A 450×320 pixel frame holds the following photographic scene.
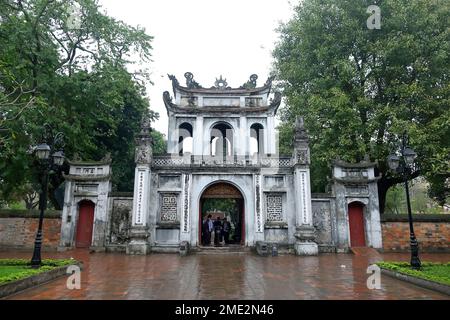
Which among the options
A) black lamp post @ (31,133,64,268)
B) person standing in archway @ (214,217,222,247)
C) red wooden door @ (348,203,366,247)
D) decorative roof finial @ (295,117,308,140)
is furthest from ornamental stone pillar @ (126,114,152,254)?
red wooden door @ (348,203,366,247)

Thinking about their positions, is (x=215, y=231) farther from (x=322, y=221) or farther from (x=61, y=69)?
(x=61, y=69)

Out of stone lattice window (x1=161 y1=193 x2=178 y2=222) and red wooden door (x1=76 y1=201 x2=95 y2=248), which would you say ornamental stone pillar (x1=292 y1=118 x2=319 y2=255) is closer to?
stone lattice window (x1=161 y1=193 x2=178 y2=222)

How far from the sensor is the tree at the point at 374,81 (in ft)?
57.8

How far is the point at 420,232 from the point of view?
17.3 metres

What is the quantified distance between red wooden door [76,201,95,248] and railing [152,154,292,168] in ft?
13.6

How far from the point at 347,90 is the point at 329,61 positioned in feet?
6.85

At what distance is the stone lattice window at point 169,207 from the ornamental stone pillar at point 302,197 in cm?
627

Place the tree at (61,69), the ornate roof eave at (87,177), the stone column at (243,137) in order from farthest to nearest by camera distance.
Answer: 1. the stone column at (243,137)
2. the ornate roof eave at (87,177)
3. the tree at (61,69)

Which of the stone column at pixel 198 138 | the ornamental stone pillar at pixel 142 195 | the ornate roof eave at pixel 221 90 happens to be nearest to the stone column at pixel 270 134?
the ornate roof eave at pixel 221 90

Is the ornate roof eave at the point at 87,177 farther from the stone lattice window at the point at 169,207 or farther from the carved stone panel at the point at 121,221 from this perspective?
the stone lattice window at the point at 169,207

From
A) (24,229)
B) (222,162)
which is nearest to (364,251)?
(222,162)

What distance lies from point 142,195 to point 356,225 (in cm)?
1110

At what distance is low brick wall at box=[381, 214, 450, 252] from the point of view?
17.2 metres
